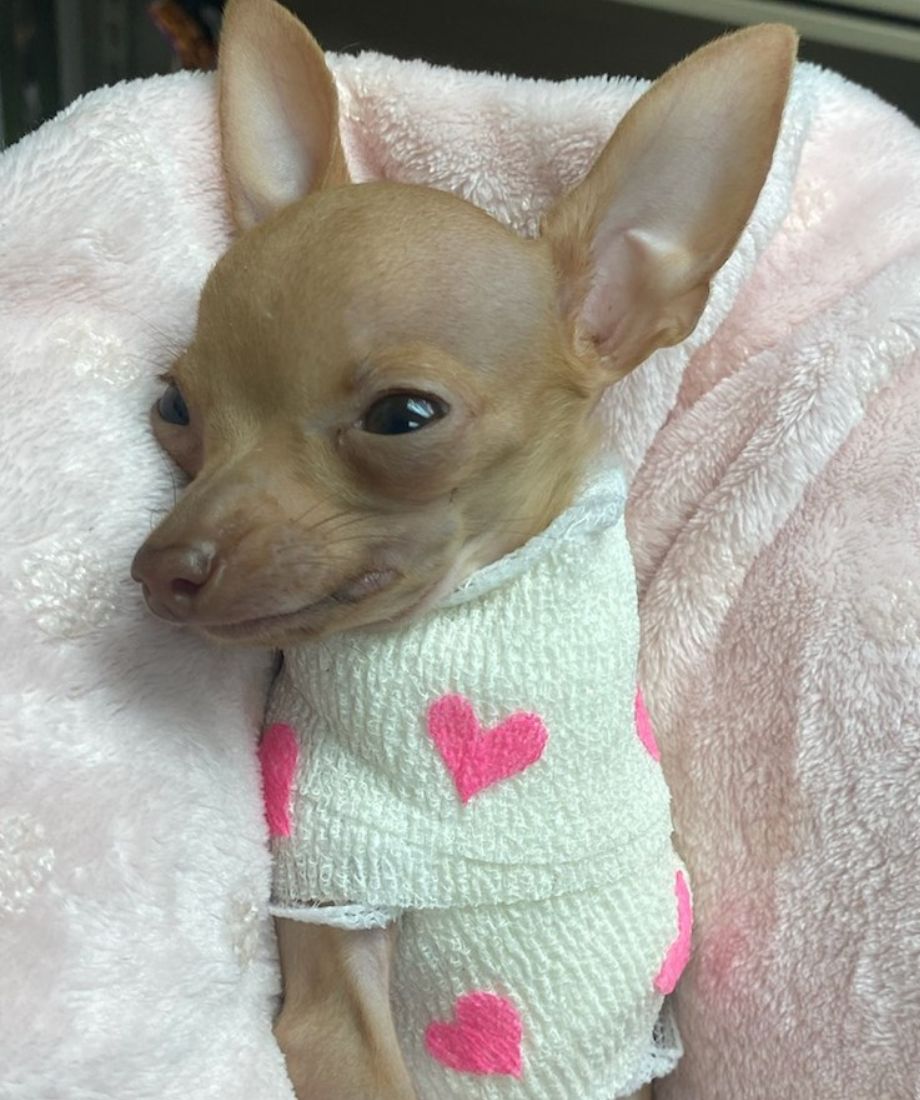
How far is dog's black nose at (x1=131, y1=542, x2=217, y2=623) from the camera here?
0.99m

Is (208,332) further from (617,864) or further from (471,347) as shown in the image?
(617,864)

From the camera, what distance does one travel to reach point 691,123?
1211 millimetres

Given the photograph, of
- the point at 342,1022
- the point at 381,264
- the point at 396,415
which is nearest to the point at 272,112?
the point at 381,264

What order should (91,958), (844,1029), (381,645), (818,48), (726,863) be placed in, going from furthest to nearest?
(818,48), (726,863), (844,1029), (381,645), (91,958)

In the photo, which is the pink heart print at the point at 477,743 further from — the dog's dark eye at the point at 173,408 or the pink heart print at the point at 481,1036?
the dog's dark eye at the point at 173,408

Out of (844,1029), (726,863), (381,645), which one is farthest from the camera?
(726,863)

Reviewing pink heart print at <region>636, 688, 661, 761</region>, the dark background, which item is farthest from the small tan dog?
the dark background

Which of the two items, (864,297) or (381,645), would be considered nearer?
(381,645)

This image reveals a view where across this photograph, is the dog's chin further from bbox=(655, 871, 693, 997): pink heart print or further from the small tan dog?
bbox=(655, 871, 693, 997): pink heart print

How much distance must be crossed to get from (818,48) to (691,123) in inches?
36.9

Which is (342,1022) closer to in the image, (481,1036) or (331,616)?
(481,1036)

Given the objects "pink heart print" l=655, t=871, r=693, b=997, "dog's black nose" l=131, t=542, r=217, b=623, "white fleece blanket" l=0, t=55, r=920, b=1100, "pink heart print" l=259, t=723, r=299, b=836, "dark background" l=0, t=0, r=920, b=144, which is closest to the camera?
"dog's black nose" l=131, t=542, r=217, b=623

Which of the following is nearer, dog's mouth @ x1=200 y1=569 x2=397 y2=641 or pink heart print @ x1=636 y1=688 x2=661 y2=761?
dog's mouth @ x1=200 y1=569 x2=397 y2=641

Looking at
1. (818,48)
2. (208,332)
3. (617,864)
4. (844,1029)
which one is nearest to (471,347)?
(208,332)
